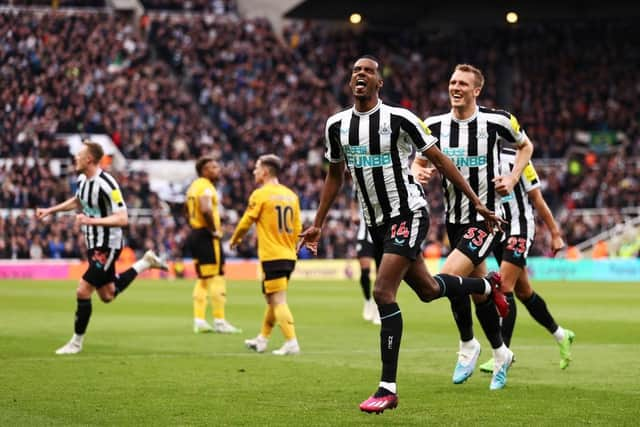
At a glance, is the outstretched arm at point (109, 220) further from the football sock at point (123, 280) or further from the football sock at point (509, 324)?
the football sock at point (509, 324)

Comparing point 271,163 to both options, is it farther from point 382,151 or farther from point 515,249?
point 382,151

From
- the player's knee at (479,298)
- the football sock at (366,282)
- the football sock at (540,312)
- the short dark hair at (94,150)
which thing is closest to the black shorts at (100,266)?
the short dark hair at (94,150)

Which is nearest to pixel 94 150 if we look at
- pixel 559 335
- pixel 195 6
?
pixel 559 335

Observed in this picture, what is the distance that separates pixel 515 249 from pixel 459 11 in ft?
144

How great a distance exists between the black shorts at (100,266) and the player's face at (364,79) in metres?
5.55

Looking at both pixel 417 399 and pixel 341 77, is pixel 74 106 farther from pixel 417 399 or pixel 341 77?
pixel 417 399

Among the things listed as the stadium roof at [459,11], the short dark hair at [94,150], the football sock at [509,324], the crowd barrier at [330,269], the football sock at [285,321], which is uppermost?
the stadium roof at [459,11]

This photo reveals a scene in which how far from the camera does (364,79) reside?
8633mm

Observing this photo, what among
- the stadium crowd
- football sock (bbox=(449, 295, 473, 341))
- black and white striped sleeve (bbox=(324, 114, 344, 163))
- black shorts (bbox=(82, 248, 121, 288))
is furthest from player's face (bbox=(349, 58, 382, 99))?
the stadium crowd

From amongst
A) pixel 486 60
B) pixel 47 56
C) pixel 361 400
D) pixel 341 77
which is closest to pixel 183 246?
pixel 47 56

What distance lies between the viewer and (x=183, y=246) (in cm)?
3972

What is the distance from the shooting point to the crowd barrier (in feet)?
121

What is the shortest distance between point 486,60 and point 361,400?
43.6 metres

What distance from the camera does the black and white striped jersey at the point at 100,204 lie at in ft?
43.3
